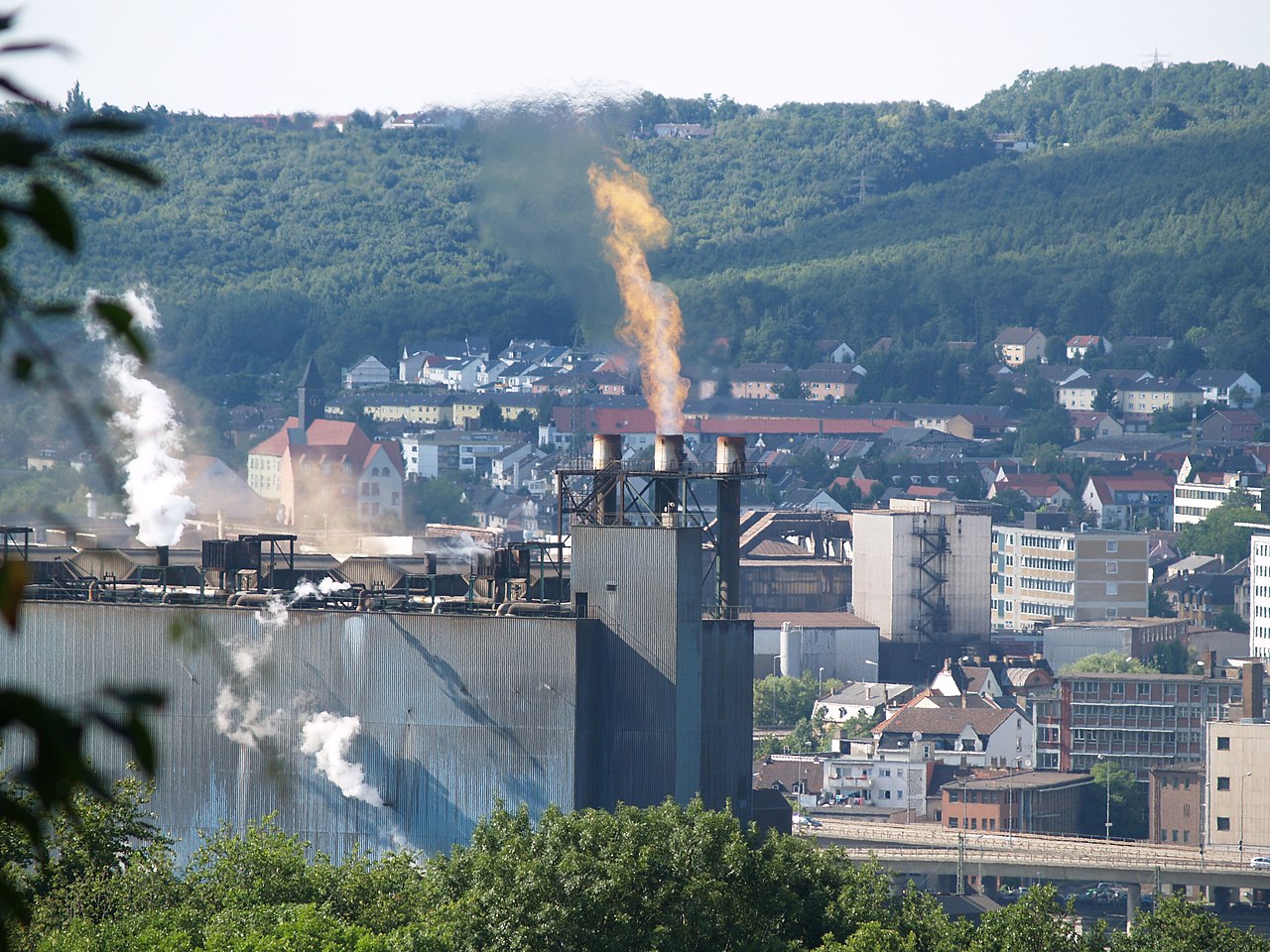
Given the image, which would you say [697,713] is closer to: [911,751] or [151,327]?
[911,751]

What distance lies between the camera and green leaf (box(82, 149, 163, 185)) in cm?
718

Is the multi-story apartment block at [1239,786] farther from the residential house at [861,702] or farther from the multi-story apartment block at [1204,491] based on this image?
Answer: the multi-story apartment block at [1204,491]

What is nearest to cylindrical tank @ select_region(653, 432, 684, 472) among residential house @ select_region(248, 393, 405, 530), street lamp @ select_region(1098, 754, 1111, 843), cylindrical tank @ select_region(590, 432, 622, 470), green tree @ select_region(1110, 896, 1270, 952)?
cylindrical tank @ select_region(590, 432, 622, 470)

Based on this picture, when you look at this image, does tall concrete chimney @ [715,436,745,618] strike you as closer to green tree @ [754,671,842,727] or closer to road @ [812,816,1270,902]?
road @ [812,816,1270,902]

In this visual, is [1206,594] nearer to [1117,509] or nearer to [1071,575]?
[1071,575]

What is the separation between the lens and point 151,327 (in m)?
164

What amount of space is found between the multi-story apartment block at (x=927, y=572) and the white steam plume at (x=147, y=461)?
4032 centimetres

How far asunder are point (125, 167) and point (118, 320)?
0.50 metres

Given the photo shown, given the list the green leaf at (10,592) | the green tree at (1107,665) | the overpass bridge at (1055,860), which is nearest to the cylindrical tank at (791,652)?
the green tree at (1107,665)

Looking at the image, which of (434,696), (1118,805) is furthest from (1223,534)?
(434,696)

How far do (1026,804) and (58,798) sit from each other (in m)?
99.2

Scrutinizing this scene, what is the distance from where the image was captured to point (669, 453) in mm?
61219

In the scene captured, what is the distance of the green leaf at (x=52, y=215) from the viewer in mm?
6906

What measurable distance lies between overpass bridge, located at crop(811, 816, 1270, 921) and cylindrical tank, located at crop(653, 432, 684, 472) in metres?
28.7
